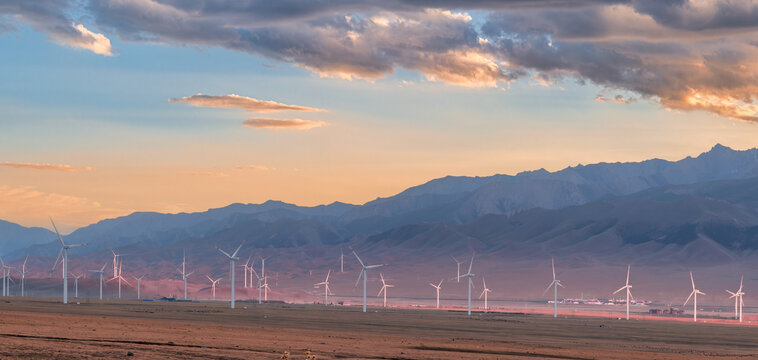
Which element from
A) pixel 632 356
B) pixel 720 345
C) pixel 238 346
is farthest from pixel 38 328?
pixel 720 345

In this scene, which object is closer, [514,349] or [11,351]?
[11,351]

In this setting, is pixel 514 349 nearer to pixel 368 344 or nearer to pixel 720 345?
pixel 368 344

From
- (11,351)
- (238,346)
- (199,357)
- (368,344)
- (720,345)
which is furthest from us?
(720,345)

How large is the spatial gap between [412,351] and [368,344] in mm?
6951

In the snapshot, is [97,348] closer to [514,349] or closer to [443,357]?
[443,357]

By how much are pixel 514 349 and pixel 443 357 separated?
51.9ft

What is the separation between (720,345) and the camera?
4397 inches

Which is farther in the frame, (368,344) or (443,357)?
(368,344)

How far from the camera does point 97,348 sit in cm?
5053

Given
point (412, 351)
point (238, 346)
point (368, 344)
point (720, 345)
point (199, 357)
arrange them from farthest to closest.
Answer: point (720, 345), point (368, 344), point (412, 351), point (238, 346), point (199, 357)

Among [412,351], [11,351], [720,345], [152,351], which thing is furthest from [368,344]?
[720,345]

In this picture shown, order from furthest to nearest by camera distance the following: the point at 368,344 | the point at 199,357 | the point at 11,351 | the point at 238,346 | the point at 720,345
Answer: the point at 720,345 → the point at 368,344 → the point at 238,346 → the point at 199,357 → the point at 11,351

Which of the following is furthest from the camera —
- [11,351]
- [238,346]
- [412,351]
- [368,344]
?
[368,344]

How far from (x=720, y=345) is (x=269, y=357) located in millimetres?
74598
